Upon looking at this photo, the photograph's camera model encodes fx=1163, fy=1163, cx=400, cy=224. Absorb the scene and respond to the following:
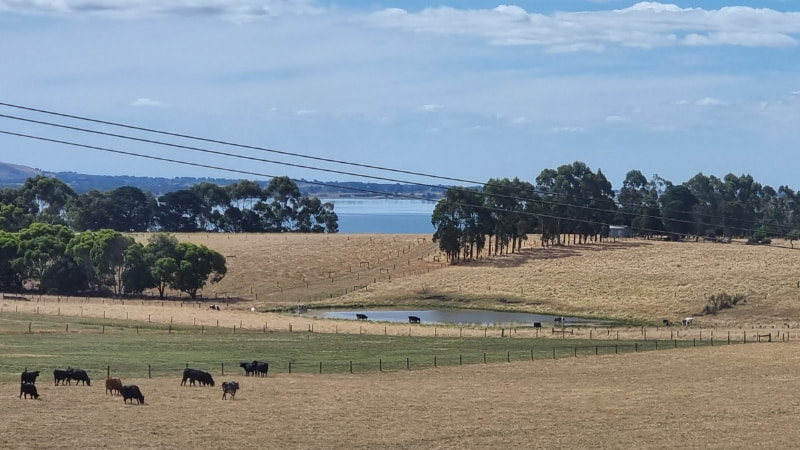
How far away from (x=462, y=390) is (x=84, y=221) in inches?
5721

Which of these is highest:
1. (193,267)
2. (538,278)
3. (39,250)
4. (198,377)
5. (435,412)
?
(39,250)

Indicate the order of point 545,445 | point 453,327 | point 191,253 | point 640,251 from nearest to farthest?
1. point 545,445
2. point 453,327
3. point 191,253
4. point 640,251

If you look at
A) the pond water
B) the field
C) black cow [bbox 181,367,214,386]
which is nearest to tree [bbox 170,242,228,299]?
the field

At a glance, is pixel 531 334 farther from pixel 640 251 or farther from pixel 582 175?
pixel 582 175

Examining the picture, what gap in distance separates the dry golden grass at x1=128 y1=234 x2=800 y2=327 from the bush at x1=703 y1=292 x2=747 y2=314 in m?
1.00

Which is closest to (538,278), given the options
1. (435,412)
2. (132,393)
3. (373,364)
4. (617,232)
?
(617,232)

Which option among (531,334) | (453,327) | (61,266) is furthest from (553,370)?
(61,266)

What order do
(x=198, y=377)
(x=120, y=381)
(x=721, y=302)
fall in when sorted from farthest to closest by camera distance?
(x=721, y=302) < (x=198, y=377) < (x=120, y=381)

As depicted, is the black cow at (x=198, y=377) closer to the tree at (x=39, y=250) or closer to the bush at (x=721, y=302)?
the bush at (x=721, y=302)

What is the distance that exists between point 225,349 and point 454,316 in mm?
40152

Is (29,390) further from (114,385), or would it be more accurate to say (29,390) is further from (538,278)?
(538,278)

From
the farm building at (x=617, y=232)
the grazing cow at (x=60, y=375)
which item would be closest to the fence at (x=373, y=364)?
the grazing cow at (x=60, y=375)

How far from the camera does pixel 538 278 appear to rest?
12156cm

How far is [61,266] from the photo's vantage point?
388 feet
